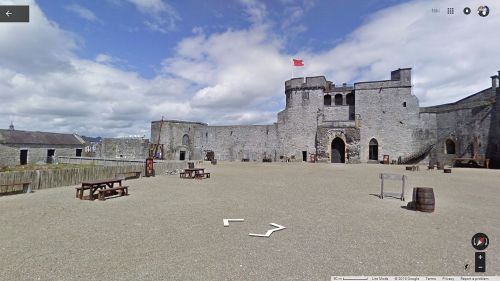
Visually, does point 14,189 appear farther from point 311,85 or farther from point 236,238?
point 311,85

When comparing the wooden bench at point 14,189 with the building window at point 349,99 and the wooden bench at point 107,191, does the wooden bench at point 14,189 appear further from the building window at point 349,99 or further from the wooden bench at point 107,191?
the building window at point 349,99

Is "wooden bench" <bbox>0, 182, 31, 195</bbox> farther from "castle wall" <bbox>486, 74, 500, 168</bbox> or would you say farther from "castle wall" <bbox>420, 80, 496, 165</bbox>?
"castle wall" <bbox>486, 74, 500, 168</bbox>

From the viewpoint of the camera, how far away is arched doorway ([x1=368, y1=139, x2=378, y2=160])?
29359mm

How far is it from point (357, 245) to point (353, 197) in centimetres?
491

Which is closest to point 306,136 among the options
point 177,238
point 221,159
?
point 221,159

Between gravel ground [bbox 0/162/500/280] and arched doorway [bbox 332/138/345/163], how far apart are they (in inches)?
820

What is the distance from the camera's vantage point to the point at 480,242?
4.64 meters

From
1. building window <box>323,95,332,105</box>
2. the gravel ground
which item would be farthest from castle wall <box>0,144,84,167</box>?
building window <box>323,95,332,105</box>

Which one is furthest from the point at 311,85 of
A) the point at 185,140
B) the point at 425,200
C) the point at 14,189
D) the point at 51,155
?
the point at 51,155

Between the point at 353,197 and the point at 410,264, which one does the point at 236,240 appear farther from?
the point at 353,197

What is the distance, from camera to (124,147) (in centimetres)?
3469

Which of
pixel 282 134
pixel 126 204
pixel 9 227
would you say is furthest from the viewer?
pixel 282 134

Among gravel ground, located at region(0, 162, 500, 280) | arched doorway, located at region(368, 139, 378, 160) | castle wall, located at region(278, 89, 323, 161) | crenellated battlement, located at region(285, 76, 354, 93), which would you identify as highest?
crenellated battlement, located at region(285, 76, 354, 93)

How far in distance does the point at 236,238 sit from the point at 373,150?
28388mm
